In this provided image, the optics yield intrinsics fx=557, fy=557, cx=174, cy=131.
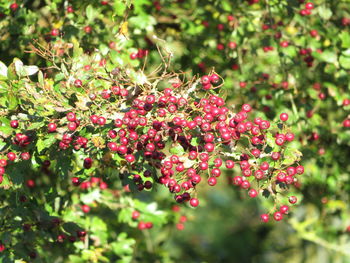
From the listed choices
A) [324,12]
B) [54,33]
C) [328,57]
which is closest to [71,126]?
[54,33]

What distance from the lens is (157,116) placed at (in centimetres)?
221

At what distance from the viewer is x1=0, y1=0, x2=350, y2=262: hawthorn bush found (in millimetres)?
2244

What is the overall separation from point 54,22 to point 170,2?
868 millimetres

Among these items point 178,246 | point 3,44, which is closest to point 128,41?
point 3,44

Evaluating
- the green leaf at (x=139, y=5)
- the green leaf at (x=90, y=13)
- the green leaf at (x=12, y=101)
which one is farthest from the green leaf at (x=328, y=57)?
the green leaf at (x=12, y=101)

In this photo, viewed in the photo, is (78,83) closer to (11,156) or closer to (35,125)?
(35,125)

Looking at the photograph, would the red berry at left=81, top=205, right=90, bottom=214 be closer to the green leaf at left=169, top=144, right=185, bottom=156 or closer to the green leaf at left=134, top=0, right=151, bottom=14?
the green leaf at left=134, top=0, right=151, bottom=14

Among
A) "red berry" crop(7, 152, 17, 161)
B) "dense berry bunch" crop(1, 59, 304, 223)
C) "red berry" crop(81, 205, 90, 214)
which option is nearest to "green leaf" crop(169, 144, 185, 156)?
"dense berry bunch" crop(1, 59, 304, 223)

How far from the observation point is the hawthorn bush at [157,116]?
2.24m

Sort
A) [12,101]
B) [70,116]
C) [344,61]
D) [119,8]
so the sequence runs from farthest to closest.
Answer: [344,61], [119,8], [12,101], [70,116]

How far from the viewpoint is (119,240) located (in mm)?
3699

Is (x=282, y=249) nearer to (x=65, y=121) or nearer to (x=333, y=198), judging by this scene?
(x=333, y=198)

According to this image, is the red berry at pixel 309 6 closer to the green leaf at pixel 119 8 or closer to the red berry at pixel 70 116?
the green leaf at pixel 119 8

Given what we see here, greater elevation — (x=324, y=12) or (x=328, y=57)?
(x=324, y=12)
